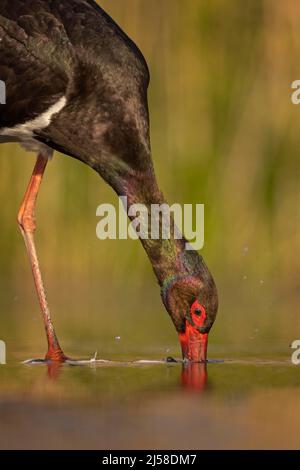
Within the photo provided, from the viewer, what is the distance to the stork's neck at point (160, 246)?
21.6 ft

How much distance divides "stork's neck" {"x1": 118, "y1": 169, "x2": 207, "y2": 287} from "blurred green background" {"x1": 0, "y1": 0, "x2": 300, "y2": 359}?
1710mm

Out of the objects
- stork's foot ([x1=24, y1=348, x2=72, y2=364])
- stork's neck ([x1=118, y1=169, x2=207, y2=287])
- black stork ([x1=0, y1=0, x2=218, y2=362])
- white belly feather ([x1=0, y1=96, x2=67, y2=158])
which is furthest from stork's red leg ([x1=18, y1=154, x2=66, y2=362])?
stork's neck ([x1=118, y1=169, x2=207, y2=287])

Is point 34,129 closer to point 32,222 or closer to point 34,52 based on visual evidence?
point 34,52

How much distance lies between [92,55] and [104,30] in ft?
0.63

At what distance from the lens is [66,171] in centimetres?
902

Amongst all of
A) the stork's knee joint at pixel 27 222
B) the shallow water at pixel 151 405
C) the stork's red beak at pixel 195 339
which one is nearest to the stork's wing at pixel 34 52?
the stork's knee joint at pixel 27 222

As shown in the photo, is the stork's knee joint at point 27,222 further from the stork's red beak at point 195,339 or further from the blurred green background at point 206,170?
the stork's red beak at point 195,339

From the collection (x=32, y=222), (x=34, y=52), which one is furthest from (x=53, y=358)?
(x=34, y=52)

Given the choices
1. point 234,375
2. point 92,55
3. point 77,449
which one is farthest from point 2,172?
point 77,449

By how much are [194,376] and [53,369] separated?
0.72m

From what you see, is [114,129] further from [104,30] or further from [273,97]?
[273,97]

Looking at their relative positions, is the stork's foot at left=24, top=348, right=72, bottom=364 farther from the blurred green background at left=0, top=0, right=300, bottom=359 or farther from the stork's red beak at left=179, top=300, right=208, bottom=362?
the blurred green background at left=0, top=0, right=300, bottom=359

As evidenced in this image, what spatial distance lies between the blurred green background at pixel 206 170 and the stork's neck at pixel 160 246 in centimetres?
171

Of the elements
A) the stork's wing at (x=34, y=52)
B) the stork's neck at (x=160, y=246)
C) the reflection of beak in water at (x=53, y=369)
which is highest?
the stork's wing at (x=34, y=52)
